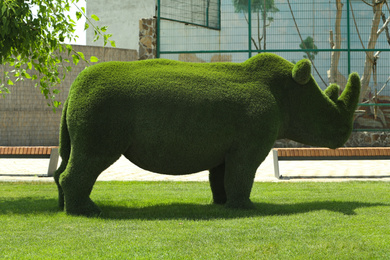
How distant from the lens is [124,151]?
6137 mm

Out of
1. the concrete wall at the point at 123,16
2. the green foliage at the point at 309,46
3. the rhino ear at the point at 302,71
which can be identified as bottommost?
the rhino ear at the point at 302,71

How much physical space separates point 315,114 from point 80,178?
2.87 meters

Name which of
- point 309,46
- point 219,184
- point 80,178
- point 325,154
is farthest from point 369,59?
point 80,178

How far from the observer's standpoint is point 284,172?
11922mm

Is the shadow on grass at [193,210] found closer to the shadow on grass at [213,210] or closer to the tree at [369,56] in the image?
the shadow on grass at [213,210]

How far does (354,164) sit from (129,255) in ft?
34.3

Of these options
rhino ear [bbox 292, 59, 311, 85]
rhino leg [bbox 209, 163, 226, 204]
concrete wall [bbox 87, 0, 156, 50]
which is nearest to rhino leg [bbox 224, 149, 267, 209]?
rhino leg [bbox 209, 163, 226, 204]

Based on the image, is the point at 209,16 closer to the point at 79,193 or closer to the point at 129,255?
the point at 79,193

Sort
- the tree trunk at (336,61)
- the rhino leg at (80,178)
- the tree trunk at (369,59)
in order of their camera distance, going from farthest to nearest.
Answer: the tree trunk at (369,59)
the tree trunk at (336,61)
the rhino leg at (80,178)

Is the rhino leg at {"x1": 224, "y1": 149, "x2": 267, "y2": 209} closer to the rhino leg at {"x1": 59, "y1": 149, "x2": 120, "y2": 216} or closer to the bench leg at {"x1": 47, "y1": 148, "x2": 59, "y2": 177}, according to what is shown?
the rhino leg at {"x1": 59, "y1": 149, "x2": 120, "y2": 216}

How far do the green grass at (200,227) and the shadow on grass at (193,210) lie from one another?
0.04 feet

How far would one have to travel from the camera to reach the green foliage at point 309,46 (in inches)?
648

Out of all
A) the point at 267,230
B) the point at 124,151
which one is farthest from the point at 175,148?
the point at 267,230

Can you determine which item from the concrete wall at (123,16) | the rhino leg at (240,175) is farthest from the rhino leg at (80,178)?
the concrete wall at (123,16)
